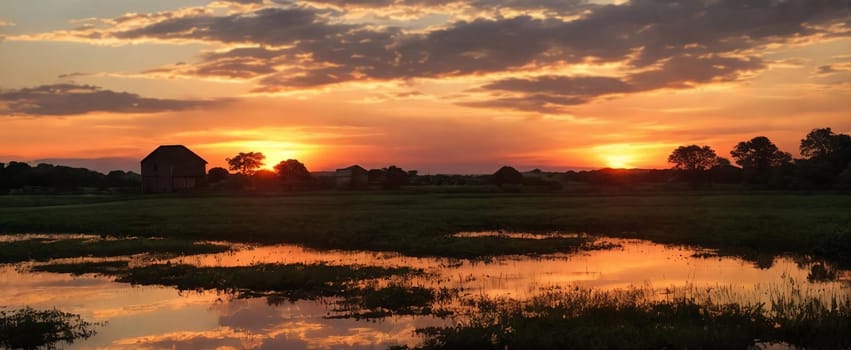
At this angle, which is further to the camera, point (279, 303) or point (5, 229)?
point (5, 229)

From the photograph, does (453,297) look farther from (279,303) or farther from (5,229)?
(5,229)

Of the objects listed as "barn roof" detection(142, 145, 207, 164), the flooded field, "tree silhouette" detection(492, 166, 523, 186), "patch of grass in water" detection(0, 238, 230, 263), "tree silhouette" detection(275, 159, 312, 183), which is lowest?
the flooded field

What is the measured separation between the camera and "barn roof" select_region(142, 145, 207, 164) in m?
120

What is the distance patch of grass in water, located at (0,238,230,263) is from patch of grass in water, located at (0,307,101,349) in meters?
15.8

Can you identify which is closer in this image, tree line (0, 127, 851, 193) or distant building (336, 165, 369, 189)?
tree line (0, 127, 851, 193)

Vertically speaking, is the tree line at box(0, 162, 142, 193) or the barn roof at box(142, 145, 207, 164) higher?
the barn roof at box(142, 145, 207, 164)

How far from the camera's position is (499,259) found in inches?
1194

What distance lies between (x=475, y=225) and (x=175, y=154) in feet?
304

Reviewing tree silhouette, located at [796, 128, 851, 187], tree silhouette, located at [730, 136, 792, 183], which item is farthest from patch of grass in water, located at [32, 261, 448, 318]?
tree silhouette, located at [730, 136, 792, 183]

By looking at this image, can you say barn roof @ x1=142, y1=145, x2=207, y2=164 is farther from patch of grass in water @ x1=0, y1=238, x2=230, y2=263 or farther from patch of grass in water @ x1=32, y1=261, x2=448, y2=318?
patch of grass in water @ x1=32, y1=261, x2=448, y2=318

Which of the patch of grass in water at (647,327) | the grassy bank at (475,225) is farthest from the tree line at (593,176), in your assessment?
the patch of grass in water at (647,327)

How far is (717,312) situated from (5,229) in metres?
54.4

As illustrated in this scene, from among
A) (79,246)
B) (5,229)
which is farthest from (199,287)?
(5,229)

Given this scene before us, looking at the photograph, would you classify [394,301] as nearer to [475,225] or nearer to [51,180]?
[475,225]
